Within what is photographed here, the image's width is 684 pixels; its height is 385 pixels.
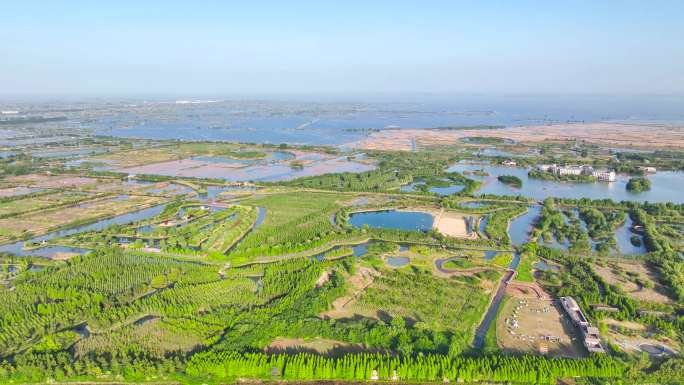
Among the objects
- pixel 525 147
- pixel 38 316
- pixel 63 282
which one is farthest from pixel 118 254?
pixel 525 147

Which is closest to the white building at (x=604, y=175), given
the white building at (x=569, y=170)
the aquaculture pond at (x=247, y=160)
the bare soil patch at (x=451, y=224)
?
the white building at (x=569, y=170)

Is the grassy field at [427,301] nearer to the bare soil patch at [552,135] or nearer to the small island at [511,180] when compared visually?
the small island at [511,180]

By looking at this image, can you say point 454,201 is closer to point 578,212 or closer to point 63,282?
point 578,212

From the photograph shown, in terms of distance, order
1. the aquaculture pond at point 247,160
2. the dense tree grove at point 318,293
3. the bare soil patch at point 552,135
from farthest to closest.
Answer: the bare soil patch at point 552,135 → the aquaculture pond at point 247,160 → the dense tree grove at point 318,293

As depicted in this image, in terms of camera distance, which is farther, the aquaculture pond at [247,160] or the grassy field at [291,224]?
the aquaculture pond at [247,160]

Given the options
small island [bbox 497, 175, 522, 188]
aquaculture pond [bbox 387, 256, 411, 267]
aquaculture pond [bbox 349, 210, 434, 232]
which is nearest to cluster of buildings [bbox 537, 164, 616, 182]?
small island [bbox 497, 175, 522, 188]

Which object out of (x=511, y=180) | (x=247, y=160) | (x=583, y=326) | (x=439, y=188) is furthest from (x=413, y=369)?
(x=247, y=160)

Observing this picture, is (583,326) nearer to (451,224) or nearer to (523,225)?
(451,224)
